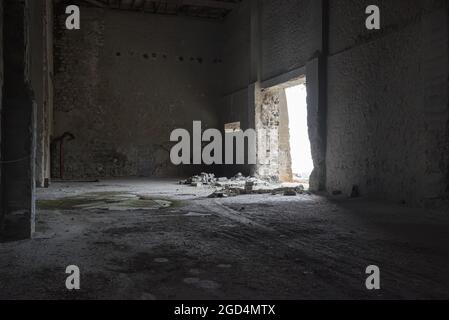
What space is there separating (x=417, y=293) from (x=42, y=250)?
287 cm

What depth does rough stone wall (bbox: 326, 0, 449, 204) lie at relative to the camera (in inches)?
234

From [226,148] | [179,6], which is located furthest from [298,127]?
[179,6]

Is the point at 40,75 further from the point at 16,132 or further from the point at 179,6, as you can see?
the point at 16,132

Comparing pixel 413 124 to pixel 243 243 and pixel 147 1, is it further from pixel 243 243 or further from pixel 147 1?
pixel 147 1

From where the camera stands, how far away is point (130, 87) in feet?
47.3

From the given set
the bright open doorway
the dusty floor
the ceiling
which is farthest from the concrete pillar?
the bright open doorway

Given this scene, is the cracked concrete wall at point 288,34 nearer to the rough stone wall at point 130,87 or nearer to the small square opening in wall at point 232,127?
the small square opening in wall at point 232,127

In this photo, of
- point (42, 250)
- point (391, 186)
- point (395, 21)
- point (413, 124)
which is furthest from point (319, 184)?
point (42, 250)

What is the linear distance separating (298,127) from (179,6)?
20.8 feet

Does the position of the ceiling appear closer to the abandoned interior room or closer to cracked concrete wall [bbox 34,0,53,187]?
the abandoned interior room

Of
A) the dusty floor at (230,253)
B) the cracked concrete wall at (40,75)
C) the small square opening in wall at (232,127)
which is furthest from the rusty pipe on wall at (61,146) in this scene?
the dusty floor at (230,253)

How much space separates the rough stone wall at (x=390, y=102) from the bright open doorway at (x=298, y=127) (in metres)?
7.94

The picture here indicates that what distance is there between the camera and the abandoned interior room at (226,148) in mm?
2973

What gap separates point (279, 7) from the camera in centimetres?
1112
